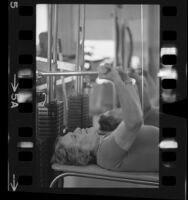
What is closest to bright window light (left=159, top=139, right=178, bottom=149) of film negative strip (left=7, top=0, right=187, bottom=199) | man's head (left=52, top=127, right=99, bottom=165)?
film negative strip (left=7, top=0, right=187, bottom=199)

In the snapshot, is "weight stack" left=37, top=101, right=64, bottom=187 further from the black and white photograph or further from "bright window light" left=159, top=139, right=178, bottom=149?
"bright window light" left=159, top=139, right=178, bottom=149

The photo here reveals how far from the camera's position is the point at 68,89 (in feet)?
2.97

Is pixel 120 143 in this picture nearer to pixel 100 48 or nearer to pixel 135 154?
pixel 135 154

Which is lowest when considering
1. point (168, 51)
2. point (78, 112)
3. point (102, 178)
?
point (102, 178)

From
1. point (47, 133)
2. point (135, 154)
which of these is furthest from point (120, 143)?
point (47, 133)

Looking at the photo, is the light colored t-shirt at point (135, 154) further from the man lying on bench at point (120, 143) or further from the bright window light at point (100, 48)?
the bright window light at point (100, 48)

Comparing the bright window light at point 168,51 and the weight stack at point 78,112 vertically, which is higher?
the bright window light at point 168,51

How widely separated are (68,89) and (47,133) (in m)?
0.10

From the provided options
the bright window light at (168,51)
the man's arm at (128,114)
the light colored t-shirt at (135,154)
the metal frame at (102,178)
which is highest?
the bright window light at (168,51)

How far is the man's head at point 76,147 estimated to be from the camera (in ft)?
2.95

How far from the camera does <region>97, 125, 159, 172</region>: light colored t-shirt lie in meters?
0.87

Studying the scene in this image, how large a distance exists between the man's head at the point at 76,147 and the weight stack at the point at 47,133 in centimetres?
1

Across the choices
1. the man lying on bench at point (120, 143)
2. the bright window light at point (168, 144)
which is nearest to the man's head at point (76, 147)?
the man lying on bench at point (120, 143)
